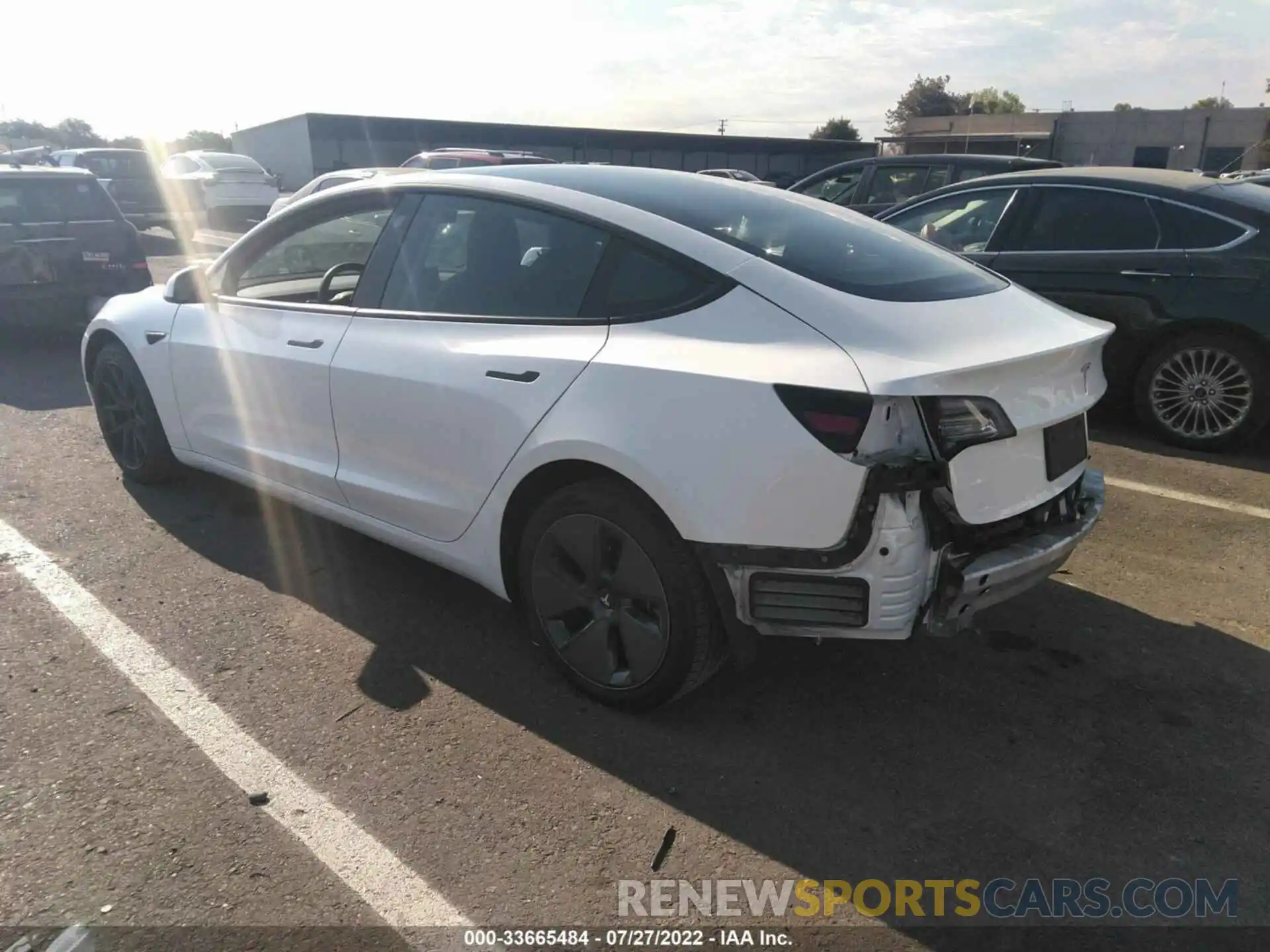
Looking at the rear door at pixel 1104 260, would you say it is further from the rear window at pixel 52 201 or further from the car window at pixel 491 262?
the rear window at pixel 52 201

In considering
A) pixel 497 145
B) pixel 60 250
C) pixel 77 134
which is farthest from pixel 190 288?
pixel 77 134

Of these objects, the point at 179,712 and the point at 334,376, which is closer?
the point at 179,712

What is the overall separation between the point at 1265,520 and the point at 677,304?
352 cm

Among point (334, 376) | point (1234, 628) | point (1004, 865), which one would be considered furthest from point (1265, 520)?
point (334, 376)

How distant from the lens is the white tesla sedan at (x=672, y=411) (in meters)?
2.46

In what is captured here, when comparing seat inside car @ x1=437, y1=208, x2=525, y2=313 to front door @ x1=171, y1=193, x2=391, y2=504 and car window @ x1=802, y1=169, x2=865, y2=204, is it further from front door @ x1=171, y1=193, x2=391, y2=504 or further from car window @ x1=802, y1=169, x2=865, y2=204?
car window @ x1=802, y1=169, x2=865, y2=204

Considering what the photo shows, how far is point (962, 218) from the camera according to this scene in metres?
6.75

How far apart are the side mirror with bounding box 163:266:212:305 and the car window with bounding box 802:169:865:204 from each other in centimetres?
789

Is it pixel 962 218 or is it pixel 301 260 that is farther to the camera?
pixel 962 218

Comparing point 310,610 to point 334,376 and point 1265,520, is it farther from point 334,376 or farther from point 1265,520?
point 1265,520

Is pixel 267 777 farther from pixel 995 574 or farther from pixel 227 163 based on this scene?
pixel 227 163

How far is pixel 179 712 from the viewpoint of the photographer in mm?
3006

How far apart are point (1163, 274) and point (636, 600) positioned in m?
4.56

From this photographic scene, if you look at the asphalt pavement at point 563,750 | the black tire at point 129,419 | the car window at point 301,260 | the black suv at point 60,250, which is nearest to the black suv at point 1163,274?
the asphalt pavement at point 563,750
